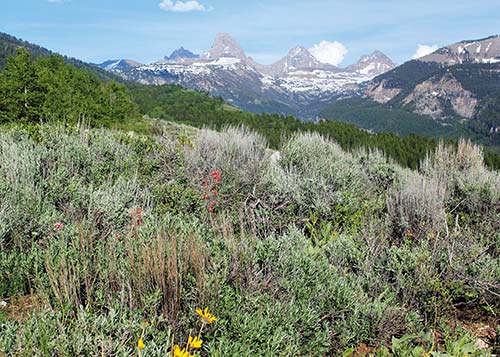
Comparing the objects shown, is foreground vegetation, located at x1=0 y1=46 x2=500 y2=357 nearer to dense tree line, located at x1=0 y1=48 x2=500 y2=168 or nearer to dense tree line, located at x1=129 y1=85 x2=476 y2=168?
dense tree line, located at x1=0 y1=48 x2=500 y2=168

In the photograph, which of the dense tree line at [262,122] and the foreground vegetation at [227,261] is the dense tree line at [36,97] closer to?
the dense tree line at [262,122]

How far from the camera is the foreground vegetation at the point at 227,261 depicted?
245cm

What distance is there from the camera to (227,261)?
3074mm

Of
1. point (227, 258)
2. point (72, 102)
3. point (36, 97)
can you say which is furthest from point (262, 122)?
point (227, 258)

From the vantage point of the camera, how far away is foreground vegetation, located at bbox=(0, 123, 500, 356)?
8.04 ft

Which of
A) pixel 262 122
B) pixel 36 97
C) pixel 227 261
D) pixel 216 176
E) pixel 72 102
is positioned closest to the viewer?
pixel 227 261

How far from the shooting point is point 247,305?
2771 millimetres

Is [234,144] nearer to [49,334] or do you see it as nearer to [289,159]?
[289,159]

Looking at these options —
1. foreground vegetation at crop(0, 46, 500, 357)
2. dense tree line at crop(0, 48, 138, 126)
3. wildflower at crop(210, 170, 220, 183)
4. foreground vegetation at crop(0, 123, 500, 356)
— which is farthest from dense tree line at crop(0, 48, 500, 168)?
wildflower at crop(210, 170, 220, 183)

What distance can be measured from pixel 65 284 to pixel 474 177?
7.60 metres

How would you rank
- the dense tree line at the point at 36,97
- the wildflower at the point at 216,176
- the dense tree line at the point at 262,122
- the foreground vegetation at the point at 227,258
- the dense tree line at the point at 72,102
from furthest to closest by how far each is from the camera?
the dense tree line at the point at 262,122 < the dense tree line at the point at 36,97 < the dense tree line at the point at 72,102 < the wildflower at the point at 216,176 < the foreground vegetation at the point at 227,258

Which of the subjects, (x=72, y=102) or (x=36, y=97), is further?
(x=72, y=102)

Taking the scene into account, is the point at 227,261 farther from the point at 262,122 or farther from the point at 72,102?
the point at 262,122

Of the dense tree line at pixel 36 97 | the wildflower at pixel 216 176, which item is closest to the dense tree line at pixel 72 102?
the dense tree line at pixel 36 97
